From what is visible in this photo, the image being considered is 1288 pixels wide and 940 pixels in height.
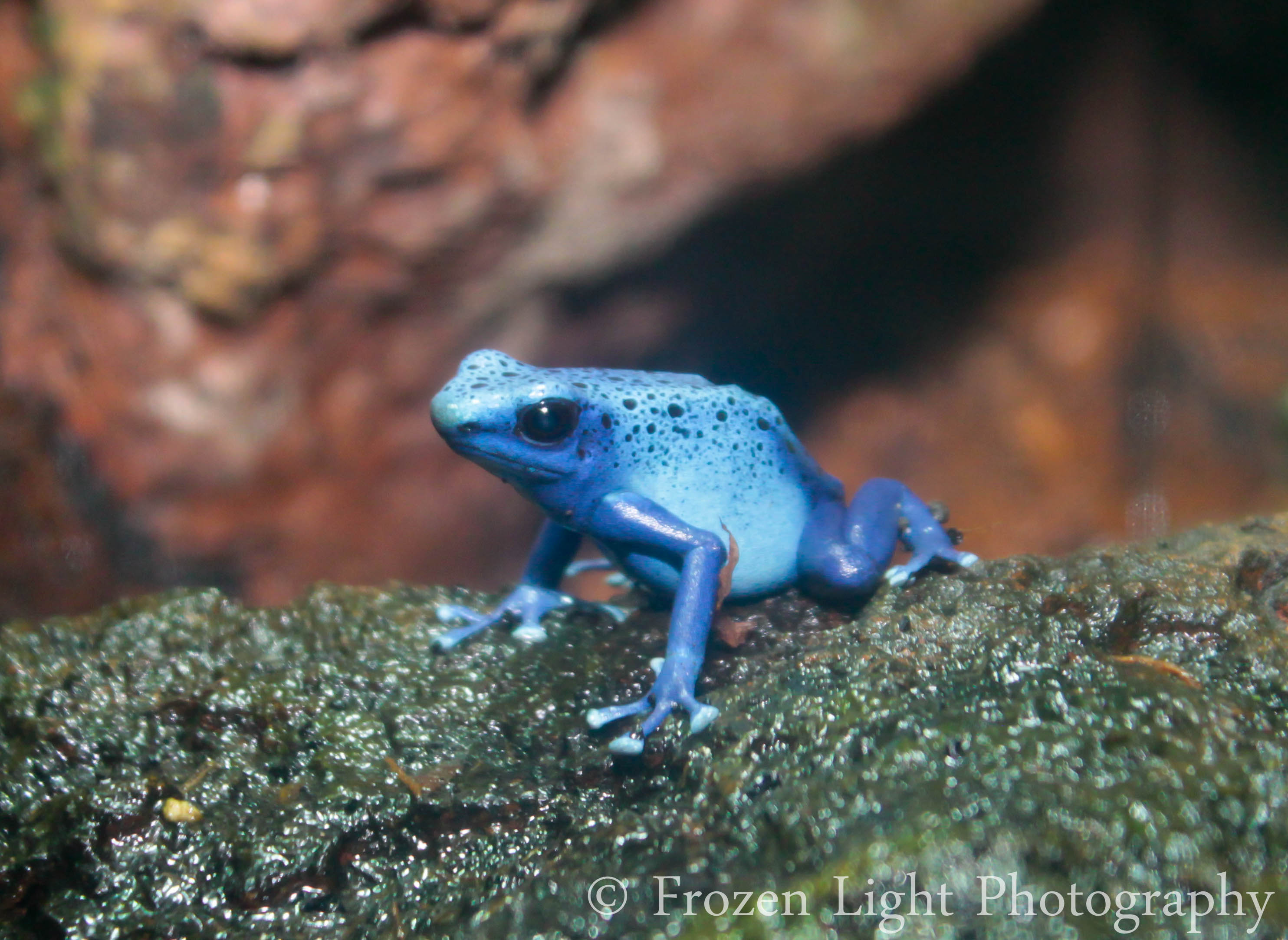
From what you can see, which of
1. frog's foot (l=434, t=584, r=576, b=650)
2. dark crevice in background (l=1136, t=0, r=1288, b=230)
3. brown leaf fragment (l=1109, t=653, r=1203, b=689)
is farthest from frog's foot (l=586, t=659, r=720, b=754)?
dark crevice in background (l=1136, t=0, r=1288, b=230)

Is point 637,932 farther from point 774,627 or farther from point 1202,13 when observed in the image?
point 1202,13

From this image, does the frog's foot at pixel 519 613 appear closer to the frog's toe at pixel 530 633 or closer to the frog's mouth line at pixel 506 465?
the frog's toe at pixel 530 633

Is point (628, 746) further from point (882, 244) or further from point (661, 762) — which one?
point (882, 244)

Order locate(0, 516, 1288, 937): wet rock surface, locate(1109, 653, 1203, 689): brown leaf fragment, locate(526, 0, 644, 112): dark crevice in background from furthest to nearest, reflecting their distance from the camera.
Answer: locate(526, 0, 644, 112): dark crevice in background, locate(1109, 653, 1203, 689): brown leaf fragment, locate(0, 516, 1288, 937): wet rock surface

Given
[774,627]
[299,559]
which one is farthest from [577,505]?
[299,559]

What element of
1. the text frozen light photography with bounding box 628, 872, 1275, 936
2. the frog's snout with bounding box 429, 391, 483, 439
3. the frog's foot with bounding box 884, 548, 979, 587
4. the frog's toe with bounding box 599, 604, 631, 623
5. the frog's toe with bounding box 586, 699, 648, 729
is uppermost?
the frog's snout with bounding box 429, 391, 483, 439

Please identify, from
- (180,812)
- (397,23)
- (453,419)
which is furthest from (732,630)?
(397,23)

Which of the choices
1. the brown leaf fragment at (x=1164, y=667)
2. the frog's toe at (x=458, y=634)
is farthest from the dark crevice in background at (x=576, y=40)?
the brown leaf fragment at (x=1164, y=667)

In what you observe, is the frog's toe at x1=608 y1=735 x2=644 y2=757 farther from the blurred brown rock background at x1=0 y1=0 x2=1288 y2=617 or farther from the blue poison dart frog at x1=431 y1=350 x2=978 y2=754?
the blurred brown rock background at x1=0 y1=0 x2=1288 y2=617
